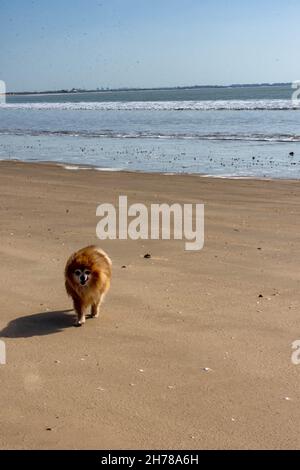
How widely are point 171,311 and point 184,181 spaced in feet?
26.4

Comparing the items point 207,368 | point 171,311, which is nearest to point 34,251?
point 171,311

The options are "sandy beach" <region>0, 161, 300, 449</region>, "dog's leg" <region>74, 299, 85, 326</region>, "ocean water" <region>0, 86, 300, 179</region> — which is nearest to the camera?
"sandy beach" <region>0, 161, 300, 449</region>

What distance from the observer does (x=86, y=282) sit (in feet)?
17.9

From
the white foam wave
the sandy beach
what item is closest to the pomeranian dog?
the sandy beach

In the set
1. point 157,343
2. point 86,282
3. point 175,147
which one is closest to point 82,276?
point 86,282

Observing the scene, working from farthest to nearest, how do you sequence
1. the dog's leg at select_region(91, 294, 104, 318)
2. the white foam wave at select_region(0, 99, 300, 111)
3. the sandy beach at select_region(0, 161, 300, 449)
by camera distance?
1. the white foam wave at select_region(0, 99, 300, 111)
2. the dog's leg at select_region(91, 294, 104, 318)
3. the sandy beach at select_region(0, 161, 300, 449)

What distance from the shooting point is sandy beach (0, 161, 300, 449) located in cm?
374

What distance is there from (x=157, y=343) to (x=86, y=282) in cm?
88

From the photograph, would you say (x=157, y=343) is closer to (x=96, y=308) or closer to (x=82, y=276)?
(x=96, y=308)

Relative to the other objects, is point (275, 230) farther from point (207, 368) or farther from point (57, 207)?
point (207, 368)

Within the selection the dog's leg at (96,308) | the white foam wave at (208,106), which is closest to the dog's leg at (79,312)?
the dog's leg at (96,308)

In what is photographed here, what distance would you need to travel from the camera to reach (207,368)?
4488 mm

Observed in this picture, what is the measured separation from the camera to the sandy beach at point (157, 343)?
3.74 metres

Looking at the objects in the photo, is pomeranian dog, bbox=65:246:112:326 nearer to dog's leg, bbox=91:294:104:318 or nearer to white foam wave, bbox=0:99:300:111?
dog's leg, bbox=91:294:104:318
